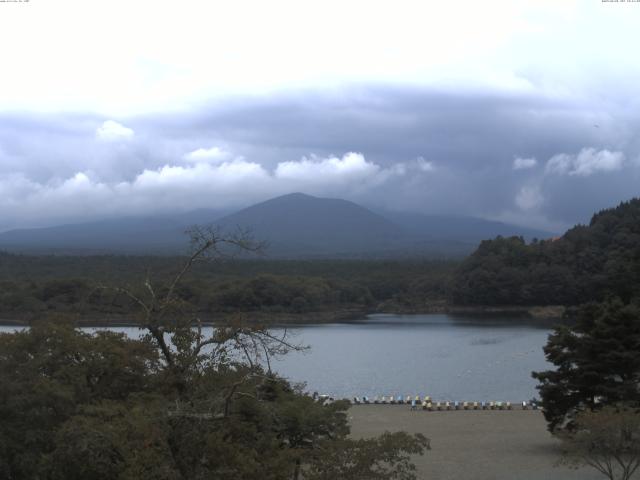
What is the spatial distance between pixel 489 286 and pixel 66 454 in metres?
64.5

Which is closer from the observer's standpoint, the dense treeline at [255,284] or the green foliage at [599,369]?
the green foliage at [599,369]

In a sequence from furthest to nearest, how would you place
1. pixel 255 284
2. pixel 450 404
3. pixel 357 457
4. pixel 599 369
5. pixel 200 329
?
pixel 255 284 < pixel 450 404 < pixel 599 369 < pixel 357 457 < pixel 200 329

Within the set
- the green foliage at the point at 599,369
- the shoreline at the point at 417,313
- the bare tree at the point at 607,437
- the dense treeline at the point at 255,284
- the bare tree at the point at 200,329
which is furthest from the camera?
the shoreline at the point at 417,313

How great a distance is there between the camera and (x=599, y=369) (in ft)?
54.9

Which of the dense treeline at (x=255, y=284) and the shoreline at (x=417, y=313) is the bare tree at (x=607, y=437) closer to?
the dense treeline at (x=255, y=284)

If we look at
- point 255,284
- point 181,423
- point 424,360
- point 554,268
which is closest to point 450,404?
point 424,360

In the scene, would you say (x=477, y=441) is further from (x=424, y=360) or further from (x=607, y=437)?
(x=424, y=360)

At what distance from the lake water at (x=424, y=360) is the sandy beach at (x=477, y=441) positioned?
341 cm

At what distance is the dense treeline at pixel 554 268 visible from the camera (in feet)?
224

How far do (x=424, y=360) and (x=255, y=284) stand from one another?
28.3 m

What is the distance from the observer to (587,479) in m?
14.4

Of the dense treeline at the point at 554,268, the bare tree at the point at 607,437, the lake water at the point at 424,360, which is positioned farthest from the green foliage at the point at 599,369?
the dense treeline at the point at 554,268

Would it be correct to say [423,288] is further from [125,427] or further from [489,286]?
[125,427]

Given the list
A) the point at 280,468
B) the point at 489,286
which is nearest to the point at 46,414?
the point at 280,468
